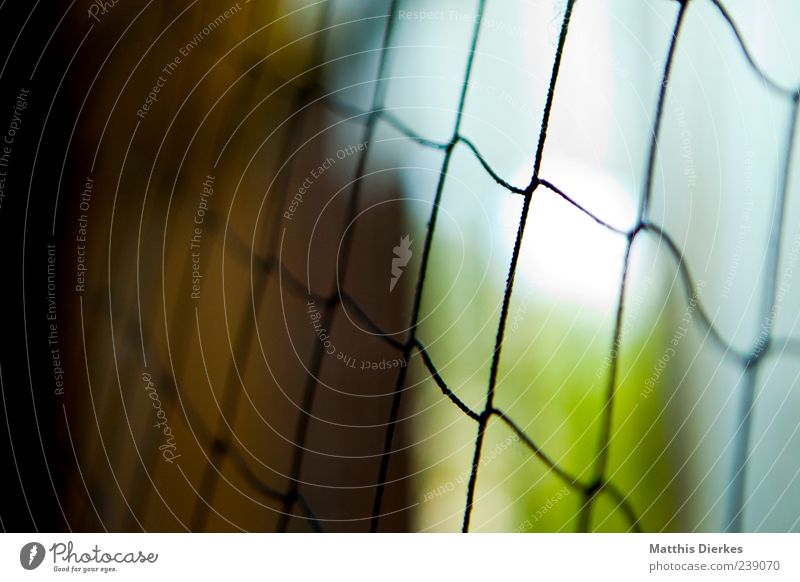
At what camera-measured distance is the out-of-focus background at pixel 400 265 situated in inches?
13.2

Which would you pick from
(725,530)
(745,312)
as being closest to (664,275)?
(745,312)

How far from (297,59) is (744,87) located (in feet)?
0.94

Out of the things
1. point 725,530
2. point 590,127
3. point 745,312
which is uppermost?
point 590,127

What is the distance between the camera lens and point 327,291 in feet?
1.18

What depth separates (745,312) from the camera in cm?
42

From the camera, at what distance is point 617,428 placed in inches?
15.9

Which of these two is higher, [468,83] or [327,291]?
[468,83]

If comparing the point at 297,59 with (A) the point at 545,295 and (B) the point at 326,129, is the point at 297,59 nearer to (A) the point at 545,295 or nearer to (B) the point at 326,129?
(B) the point at 326,129

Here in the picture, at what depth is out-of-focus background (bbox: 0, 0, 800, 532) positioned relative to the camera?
0.34m

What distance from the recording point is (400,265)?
0.37 m

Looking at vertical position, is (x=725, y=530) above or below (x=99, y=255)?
below

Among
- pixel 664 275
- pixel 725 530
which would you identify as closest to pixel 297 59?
pixel 664 275

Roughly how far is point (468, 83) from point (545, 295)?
13 centimetres

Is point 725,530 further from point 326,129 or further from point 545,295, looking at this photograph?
point 326,129
